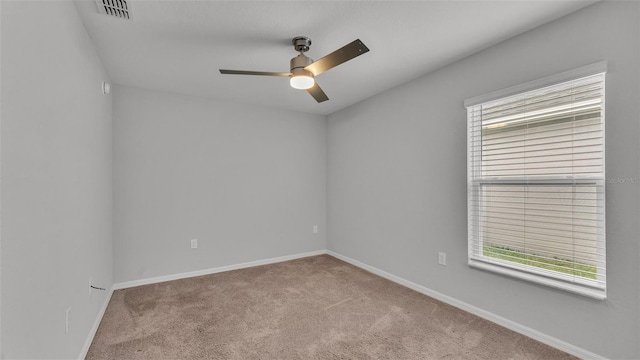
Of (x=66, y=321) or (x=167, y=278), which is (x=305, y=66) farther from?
(x=167, y=278)

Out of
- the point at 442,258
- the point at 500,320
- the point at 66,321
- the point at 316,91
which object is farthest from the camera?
the point at 442,258

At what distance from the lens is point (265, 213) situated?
13.6 ft

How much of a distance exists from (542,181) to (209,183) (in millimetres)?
3565

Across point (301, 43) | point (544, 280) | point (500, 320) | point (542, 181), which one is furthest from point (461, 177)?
point (301, 43)

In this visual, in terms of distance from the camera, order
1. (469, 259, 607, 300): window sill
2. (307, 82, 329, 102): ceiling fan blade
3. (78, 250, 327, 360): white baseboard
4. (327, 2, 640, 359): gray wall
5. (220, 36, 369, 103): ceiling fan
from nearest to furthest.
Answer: (327, 2, 640, 359): gray wall, (469, 259, 607, 300): window sill, (220, 36, 369, 103): ceiling fan, (78, 250, 327, 360): white baseboard, (307, 82, 329, 102): ceiling fan blade

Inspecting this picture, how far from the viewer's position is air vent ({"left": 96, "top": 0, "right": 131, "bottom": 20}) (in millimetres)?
1793

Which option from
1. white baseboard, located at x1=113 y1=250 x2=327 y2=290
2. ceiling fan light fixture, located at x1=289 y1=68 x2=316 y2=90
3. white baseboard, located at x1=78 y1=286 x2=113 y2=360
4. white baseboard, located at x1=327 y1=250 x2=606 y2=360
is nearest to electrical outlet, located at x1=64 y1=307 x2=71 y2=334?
white baseboard, located at x1=78 y1=286 x2=113 y2=360

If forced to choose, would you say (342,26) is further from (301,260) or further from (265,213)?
(301,260)

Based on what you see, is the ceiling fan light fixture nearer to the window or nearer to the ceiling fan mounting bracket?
the ceiling fan mounting bracket

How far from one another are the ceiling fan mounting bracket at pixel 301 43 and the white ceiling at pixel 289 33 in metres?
0.04

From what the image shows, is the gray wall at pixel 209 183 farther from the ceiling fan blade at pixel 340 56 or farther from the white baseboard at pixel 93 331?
the ceiling fan blade at pixel 340 56

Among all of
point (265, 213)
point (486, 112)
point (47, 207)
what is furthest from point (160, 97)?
point (486, 112)

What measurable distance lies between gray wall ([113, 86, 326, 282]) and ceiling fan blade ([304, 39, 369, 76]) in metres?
2.16

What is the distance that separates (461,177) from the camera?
2.66 meters
